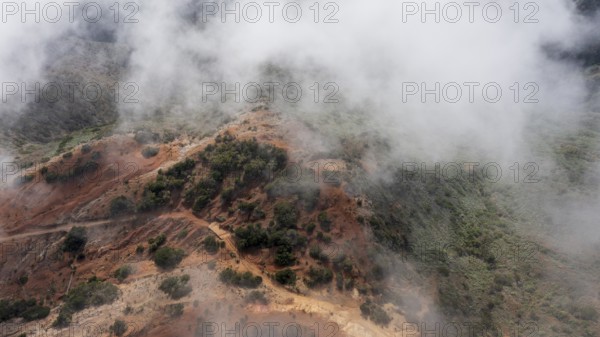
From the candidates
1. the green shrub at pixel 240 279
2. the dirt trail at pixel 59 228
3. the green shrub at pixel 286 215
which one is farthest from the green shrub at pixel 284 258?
the dirt trail at pixel 59 228

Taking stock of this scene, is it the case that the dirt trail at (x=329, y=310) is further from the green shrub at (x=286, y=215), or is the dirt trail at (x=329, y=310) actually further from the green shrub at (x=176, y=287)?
the green shrub at (x=176, y=287)

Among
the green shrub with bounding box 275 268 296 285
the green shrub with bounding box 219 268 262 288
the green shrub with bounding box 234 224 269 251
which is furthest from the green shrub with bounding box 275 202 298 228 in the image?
the green shrub with bounding box 219 268 262 288

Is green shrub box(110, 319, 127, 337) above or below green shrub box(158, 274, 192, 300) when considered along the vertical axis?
below

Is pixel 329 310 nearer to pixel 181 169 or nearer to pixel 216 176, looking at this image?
pixel 216 176

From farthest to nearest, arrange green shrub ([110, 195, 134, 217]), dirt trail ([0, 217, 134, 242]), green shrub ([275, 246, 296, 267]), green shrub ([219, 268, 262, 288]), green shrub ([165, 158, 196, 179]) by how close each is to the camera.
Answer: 1. green shrub ([165, 158, 196, 179])
2. green shrub ([110, 195, 134, 217])
3. dirt trail ([0, 217, 134, 242])
4. green shrub ([275, 246, 296, 267])
5. green shrub ([219, 268, 262, 288])

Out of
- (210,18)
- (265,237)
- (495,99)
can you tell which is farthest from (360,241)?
(210,18)

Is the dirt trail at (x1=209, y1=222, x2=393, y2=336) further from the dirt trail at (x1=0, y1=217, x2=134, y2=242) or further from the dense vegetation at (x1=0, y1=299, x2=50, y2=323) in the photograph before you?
the dense vegetation at (x1=0, y1=299, x2=50, y2=323)
